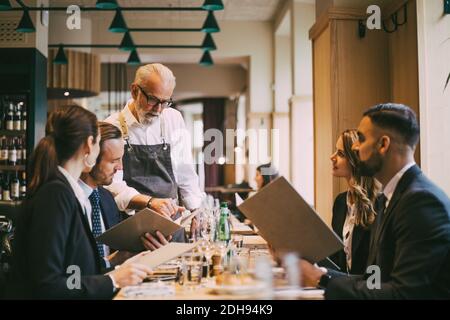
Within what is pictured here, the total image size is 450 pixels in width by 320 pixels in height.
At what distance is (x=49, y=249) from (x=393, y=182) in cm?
122

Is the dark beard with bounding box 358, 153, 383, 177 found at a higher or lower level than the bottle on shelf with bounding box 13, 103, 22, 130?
lower

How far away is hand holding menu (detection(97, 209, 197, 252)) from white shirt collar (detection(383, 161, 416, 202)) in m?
0.86

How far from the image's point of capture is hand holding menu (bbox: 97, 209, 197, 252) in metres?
2.19

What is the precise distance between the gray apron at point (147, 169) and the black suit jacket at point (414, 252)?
1520 mm

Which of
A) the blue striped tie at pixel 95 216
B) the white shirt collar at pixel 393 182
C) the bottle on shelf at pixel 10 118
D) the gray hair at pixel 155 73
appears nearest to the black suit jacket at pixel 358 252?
the white shirt collar at pixel 393 182

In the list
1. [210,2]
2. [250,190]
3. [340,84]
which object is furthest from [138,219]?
[250,190]

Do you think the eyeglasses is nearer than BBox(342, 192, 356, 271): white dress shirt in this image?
No

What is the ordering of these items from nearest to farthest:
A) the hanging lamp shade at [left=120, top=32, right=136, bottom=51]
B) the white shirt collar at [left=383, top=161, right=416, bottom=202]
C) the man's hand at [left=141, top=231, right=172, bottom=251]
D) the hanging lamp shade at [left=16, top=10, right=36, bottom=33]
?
the white shirt collar at [left=383, top=161, right=416, bottom=202], the man's hand at [left=141, top=231, right=172, bottom=251], the hanging lamp shade at [left=16, top=10, right=36, bottom=33], the hanging lamp shade at [left=120, top=32, right=136, bottom=51]

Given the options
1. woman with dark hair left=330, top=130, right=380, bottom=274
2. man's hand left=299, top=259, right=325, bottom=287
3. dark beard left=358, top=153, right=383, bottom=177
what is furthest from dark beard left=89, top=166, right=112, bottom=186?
woman with dark hair left=330, top=130, right=380, bottom=274

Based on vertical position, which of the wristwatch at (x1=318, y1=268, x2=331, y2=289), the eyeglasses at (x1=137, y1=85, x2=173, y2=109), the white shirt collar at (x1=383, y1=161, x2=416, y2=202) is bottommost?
the wristwatch at (x1=318, y1=268, x2=331, y2=289)

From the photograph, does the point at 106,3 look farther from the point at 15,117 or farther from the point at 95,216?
the point at 95,216

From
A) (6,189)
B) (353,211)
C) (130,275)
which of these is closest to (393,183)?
(353,211)

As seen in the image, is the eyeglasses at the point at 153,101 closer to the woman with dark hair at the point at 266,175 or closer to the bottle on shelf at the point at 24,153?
the woman with dark hair at the point at 266,175

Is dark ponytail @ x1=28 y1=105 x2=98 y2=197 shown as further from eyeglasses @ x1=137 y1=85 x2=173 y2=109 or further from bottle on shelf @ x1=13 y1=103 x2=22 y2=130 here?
bottle on shelf @ x1=13 y1=103 x2=22 y2=130
